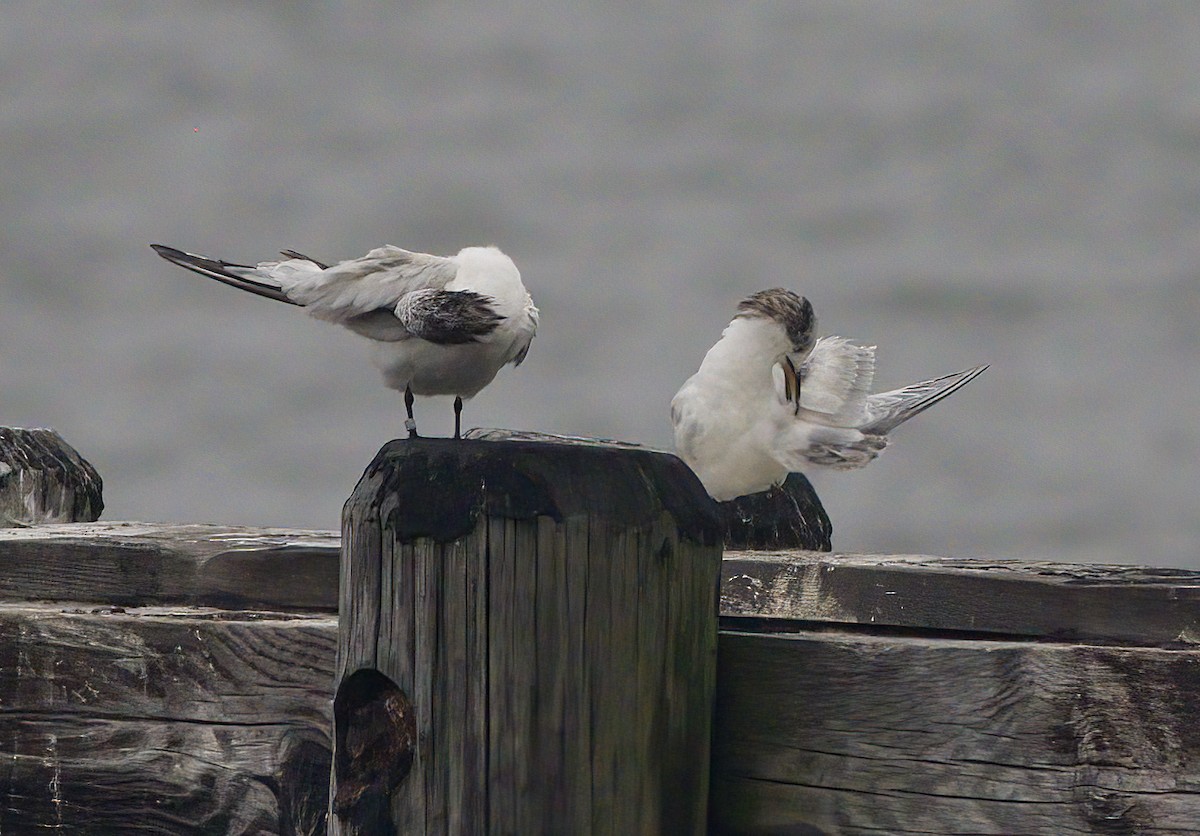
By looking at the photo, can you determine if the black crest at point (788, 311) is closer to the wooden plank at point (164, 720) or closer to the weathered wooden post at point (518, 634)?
the wooden plank at point (164, 720)

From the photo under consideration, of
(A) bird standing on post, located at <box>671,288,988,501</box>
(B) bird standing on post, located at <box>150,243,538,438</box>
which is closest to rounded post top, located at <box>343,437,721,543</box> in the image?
(B) bird standing on post, located at <box>150,243,538,438</box>

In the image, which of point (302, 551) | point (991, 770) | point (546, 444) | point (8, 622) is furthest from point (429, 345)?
point (991, 770)

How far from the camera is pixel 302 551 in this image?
229 centimetres

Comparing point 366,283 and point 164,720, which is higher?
point 366,283

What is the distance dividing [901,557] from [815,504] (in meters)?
0.88

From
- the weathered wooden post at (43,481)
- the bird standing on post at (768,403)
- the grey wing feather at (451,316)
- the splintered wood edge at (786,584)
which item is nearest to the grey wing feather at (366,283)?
the grey wing feather at (451,316)

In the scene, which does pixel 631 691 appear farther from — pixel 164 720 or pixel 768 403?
pixel 768 403

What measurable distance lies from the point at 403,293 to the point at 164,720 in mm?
1253

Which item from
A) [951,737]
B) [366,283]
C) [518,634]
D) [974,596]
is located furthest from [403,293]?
[951,737]

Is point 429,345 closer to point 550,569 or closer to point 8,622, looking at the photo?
point 8,622

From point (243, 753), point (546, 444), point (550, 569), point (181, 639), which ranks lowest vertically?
point (243, 753)

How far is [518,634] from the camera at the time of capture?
162cm

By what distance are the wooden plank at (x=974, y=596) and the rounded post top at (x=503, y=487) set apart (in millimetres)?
490

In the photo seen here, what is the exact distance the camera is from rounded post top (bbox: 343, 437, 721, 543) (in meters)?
1.62
